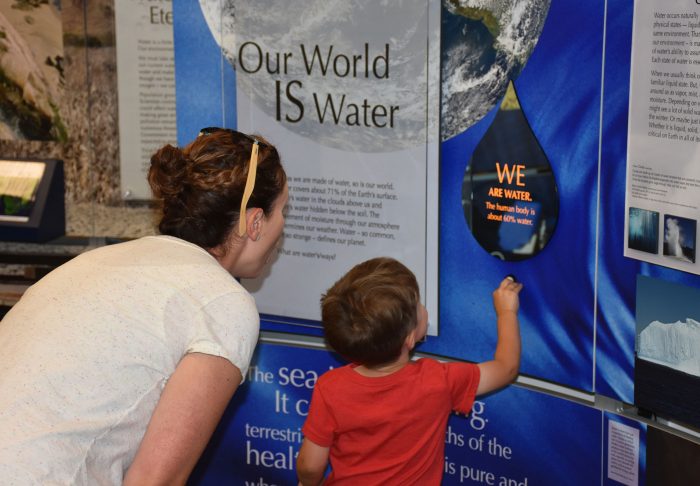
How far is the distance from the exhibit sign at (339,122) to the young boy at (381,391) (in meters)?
0.41

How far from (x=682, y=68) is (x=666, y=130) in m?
0.14

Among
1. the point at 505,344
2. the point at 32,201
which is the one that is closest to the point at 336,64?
the point at 505,344

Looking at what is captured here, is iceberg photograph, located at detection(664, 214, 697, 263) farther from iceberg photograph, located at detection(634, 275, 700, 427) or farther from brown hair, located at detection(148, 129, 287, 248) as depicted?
brown hair, located at detection(148, 129, 287, 248)

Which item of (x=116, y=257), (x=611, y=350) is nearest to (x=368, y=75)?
(x=611, y=350)

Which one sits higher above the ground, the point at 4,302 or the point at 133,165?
the point at 133,165

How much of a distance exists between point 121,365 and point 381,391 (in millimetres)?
779

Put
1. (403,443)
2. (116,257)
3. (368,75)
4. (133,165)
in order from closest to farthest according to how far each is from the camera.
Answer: (116,257) → (403,443) → (368,75) → (133,165)

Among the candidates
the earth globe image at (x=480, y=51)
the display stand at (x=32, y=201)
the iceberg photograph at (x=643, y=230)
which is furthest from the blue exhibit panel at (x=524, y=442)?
the display stand at (x=32, y=201)

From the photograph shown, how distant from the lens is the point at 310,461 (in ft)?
7.88

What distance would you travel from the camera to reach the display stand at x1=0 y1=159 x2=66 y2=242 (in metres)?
3.80

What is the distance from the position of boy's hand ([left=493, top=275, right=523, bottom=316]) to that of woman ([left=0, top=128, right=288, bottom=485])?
96 cm

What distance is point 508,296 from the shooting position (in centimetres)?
258

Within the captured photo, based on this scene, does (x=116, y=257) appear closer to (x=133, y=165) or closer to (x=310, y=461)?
(x=310, y=461)

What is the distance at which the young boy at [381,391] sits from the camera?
7.44 feet
